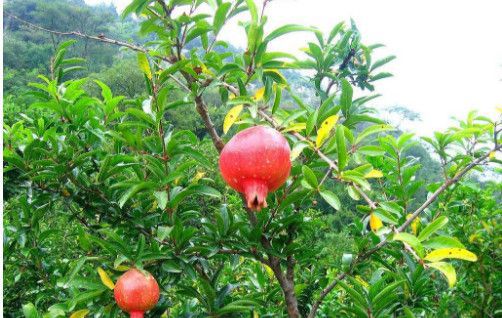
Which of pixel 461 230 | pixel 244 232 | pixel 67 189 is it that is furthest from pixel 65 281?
pixel 461 230

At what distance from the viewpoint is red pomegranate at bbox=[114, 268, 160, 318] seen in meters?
0.88

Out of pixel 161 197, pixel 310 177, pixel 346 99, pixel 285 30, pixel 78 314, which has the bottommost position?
pixel 78 314

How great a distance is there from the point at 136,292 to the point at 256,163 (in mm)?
391

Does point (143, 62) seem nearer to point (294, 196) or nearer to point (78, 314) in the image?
point (294, 196)

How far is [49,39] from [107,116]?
78.5 ft

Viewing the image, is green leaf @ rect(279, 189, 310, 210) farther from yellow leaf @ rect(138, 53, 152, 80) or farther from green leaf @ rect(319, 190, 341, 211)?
yellow leaf @ rect(138, 53, 152, 80)

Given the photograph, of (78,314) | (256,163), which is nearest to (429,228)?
(256,163)

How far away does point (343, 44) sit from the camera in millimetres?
1051

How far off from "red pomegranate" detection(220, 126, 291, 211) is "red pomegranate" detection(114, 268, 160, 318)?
0.33m

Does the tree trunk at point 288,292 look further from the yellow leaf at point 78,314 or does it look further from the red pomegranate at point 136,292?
the yellow leaf at point 78,314

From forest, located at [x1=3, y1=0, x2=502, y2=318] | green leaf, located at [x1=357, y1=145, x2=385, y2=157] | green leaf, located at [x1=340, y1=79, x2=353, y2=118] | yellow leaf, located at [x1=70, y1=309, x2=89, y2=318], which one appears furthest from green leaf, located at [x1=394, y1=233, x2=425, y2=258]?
yellow leaf, located at [x1=70, y1=309, x2=89, y2=318]

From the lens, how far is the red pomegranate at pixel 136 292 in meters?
0.88

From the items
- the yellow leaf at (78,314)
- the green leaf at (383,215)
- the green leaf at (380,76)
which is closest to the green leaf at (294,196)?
the green leaf at (383,215)

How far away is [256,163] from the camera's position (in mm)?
654
